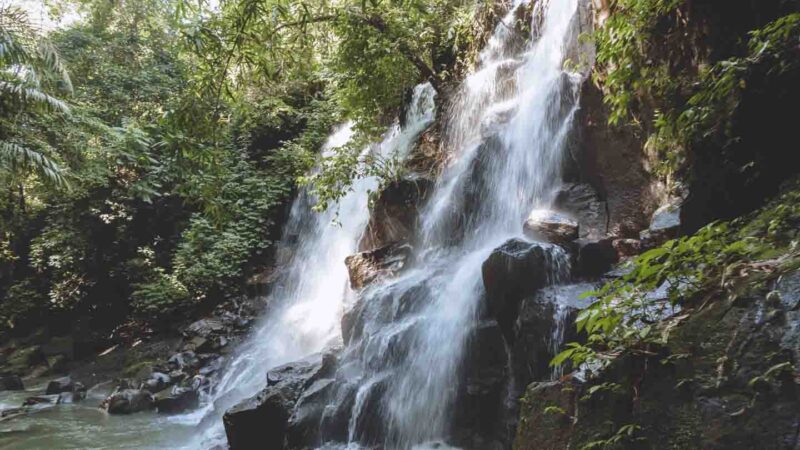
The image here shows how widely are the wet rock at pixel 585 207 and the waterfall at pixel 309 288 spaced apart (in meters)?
3.73

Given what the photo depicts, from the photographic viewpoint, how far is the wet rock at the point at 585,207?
646cm

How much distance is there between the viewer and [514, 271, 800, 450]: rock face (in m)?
1.87

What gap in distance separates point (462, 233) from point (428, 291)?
5.44 feet

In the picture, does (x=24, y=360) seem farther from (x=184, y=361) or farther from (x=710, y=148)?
(x=710, y=148)

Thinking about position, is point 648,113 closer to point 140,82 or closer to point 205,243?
point 205,243

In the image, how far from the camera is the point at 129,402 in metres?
8.99

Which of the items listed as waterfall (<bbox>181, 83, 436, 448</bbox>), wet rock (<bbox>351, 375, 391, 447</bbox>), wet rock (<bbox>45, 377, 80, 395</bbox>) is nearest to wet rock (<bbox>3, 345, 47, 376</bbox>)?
wet rock (<bbox>45, 377, 80, 395</bbox>)

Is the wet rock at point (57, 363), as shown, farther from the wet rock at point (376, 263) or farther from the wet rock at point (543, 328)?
the wet rock at point (543, 328)

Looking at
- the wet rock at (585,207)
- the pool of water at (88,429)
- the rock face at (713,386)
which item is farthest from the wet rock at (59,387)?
the rock face at (713,386)

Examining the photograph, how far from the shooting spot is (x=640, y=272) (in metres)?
2.50

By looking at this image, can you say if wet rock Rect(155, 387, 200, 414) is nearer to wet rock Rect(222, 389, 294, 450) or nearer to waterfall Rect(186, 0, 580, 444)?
waterfall Rect(186, 0, 580, 444)

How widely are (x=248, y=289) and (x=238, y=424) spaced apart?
6.88 m

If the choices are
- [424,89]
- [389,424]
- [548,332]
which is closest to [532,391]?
[548,332]

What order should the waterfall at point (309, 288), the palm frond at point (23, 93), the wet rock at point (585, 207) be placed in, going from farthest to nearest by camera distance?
the waterfall at point (309, 288) → the palm frond at point (23, 93) → the wet rock at point (585, 207)
